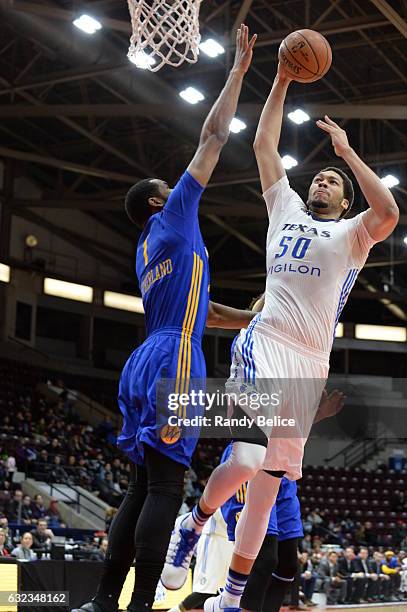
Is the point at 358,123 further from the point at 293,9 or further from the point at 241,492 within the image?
the point at 241,492

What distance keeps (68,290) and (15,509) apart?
15166 millimetres

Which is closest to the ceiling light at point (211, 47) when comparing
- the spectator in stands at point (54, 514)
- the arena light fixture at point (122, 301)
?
the spectator in stands at point (54, 514)

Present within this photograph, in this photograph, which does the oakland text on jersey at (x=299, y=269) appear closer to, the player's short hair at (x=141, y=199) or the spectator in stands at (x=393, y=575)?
the player's short hair at (x=141, y=199)

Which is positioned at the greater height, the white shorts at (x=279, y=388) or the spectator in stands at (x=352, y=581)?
the white shorts at (x=279, y=388)

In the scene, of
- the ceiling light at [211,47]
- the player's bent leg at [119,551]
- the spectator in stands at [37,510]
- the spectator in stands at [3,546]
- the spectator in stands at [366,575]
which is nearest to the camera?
the player's bent leg at [119,551]

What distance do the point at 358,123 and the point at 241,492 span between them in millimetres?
18622

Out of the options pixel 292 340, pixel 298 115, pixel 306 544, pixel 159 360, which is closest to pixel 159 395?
pixel 159 360

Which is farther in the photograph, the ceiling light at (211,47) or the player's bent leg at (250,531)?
the ceiling light at (211,47)

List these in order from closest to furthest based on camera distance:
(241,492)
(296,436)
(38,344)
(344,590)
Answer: (296,436) → (241,492) → (344,590) → (38,344)

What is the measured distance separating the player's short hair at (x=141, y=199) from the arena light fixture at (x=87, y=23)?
40.4 feet

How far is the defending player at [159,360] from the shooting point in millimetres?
3744

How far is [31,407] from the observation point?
1099 inches

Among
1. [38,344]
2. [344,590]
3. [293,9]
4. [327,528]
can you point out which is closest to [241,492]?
[344,590]

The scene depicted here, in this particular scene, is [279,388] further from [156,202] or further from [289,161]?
[289,161]
